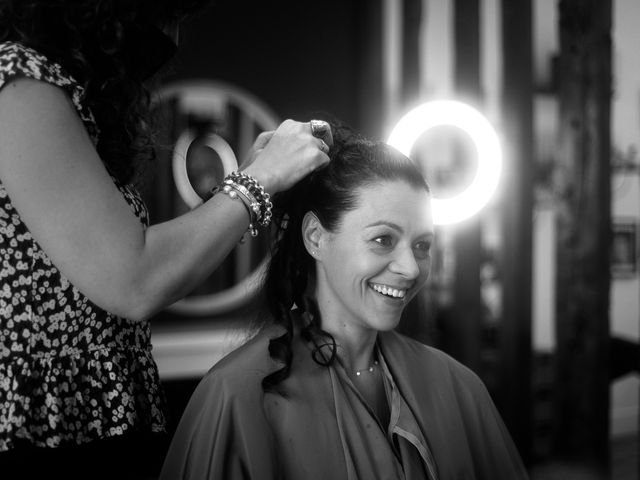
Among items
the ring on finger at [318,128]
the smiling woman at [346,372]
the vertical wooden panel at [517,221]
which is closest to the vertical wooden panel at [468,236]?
the vertical wooden panel at [517,221]

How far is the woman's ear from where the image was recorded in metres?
1.44

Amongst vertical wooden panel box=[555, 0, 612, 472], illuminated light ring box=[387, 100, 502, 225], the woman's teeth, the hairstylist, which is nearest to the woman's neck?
the woman's teeth

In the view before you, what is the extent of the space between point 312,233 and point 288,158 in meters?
0.40

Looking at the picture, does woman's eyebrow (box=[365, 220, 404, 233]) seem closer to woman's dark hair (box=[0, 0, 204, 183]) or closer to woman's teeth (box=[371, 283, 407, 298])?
woman's teeth (box=[371, 283, 407, 298])

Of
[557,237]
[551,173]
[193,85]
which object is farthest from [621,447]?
[193,85]

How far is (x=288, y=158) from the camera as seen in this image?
107 cm

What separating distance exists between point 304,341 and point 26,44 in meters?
0.80

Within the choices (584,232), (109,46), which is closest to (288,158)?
(109,46)

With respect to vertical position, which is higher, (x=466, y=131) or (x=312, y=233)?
(x=466, y=131)

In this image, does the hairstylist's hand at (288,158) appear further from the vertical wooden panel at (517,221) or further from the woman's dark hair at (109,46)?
the vertical wooden panel at (517,221)

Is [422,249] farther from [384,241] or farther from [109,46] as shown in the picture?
[109,46]

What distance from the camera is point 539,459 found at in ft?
13.9

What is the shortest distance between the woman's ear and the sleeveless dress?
49 centimetres

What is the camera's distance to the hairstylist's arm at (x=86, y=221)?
0.85 metres
